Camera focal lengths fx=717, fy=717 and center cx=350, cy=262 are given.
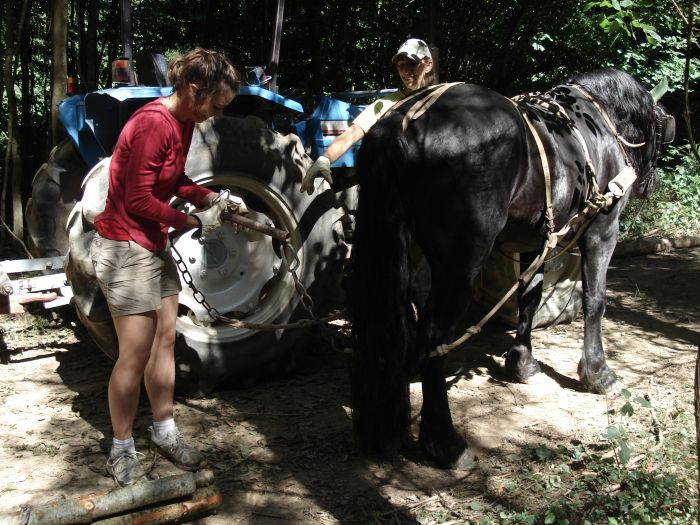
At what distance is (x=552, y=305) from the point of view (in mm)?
5500

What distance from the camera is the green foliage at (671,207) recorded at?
28.2 feet

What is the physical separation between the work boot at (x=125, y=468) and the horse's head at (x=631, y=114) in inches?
128

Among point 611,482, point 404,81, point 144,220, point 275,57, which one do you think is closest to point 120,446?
point 144,220

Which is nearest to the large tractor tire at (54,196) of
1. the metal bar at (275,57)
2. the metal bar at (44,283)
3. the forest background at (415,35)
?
the metal bar at (44,283)

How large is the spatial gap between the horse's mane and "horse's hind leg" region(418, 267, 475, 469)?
1.86m

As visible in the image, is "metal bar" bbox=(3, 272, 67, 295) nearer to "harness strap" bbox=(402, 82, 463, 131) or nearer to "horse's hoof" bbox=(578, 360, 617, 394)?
"harness strap" bbox=(402, 82, 463, 131)

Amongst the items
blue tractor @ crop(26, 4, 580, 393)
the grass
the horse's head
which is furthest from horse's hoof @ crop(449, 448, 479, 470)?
the horse's head

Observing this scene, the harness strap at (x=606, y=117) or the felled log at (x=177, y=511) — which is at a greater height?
the harness strap at (x=606, y=117)

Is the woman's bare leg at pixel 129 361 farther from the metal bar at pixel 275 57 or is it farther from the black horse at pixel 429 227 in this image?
the metal bar at pixel 275 57

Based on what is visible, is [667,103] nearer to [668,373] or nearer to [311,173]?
[668,373]

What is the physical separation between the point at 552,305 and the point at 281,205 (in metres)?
2.43

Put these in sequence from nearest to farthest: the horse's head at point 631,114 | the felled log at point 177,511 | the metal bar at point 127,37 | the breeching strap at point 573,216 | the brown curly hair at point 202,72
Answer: the felled log at point 177,511, the brown curly hair at point 202,72, the breeching strap at point 573,216, the metal bar at point 127,37, the horse's head at point 631,114

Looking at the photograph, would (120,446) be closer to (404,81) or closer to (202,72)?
(202,72)

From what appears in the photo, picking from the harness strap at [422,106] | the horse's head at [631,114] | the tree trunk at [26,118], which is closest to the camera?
the harness strap at [422,106]
